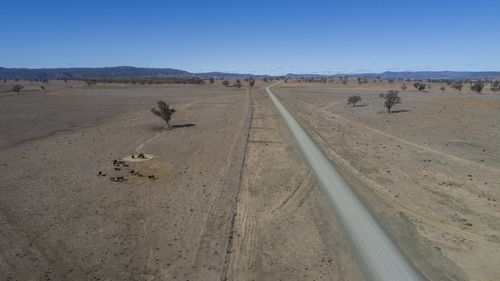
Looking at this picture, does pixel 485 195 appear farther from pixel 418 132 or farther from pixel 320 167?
pixel 418 132

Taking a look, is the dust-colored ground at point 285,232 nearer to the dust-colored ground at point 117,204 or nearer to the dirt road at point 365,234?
the dirt road at point 365,234

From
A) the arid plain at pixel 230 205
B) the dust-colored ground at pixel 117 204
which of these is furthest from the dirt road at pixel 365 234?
the dust-colored ground at pixel 117 204

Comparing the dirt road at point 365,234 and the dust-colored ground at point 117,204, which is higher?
the dirt road at point 365,234

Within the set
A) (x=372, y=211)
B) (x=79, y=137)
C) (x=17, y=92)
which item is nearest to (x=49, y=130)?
(x=79, y=137)

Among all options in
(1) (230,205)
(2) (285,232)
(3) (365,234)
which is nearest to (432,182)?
(3) (365,234)

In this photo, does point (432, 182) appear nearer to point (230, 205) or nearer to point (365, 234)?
point (365, 234)

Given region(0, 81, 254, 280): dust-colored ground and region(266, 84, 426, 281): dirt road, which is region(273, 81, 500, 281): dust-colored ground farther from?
region(0, 81, 254, 280): dust-colored ground
